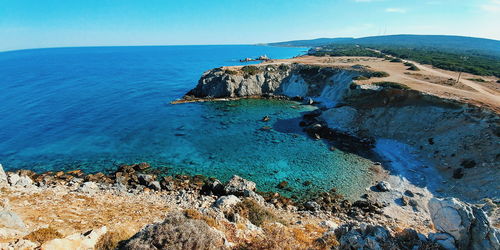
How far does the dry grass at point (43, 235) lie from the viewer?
36.5 ft

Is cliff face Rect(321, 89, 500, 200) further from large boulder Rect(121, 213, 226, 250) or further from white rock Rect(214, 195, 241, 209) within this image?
large boulder Rect(121, 213, 226, 250)

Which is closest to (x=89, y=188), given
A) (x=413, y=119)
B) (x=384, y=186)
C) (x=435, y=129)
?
(x=384, y=186)

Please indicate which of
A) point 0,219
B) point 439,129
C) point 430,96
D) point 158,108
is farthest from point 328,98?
point 0,219

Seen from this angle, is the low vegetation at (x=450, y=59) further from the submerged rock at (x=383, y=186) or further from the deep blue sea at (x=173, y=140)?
the submerged rock at (x=383, y=186)

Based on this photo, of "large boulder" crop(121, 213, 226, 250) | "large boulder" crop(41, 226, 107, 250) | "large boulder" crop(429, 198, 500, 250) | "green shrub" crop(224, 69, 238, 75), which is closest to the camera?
"large boulder" crop(41, 226, 107, 250)

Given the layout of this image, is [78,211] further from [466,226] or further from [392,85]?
[392,85]

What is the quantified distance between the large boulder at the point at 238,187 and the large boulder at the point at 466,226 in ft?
49.9

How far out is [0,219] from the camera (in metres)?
12.1

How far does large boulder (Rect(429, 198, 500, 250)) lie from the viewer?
11.4m

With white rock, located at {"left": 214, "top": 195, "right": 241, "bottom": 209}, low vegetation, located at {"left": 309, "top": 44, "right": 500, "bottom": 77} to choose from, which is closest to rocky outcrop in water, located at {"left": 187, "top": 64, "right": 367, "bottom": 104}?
low vegetation, located at {"left": 309, "top": 44, "right": 500, "bottom": 77}

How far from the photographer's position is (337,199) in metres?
24.6

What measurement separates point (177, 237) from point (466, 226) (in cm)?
1382

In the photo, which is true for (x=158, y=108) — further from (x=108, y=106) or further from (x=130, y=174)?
(x=130, y=174)

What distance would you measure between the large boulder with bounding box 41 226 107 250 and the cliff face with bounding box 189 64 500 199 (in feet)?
101
